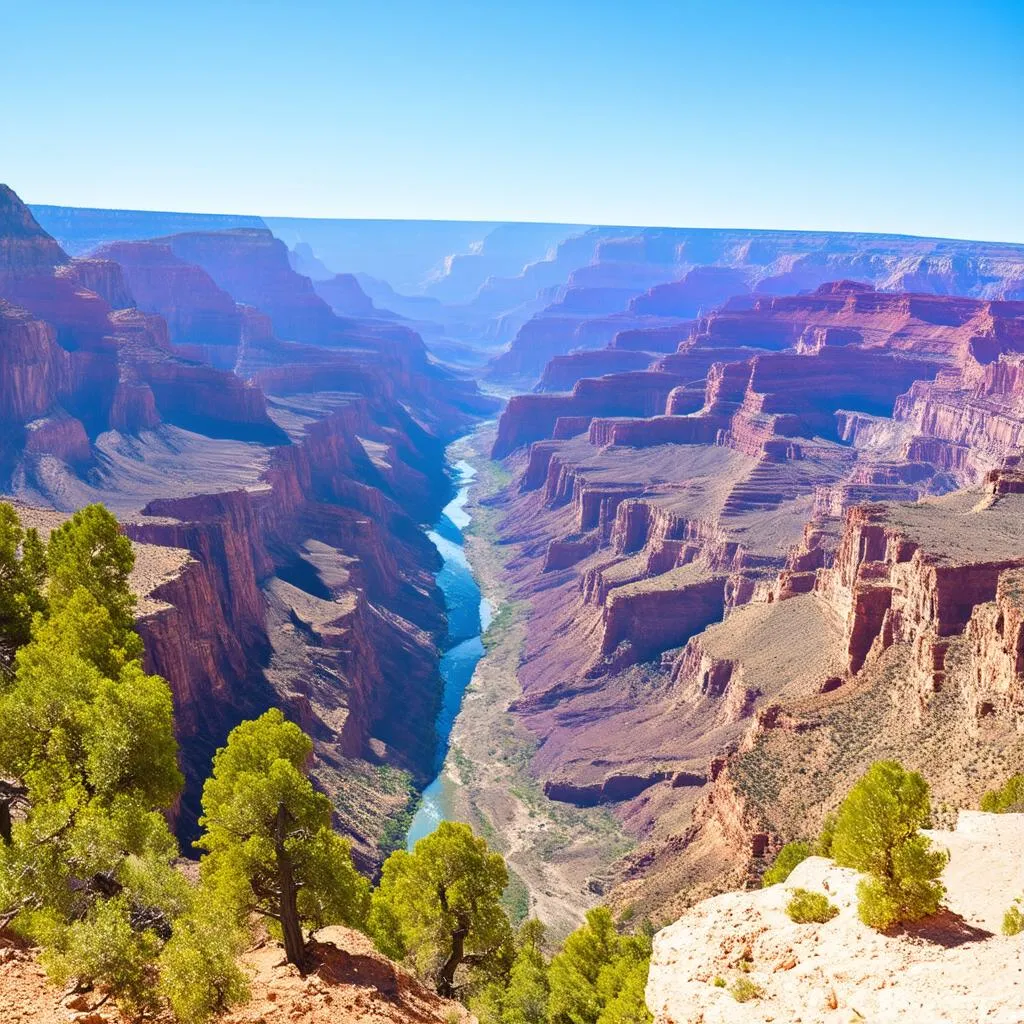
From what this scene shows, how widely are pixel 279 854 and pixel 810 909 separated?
41.5 ft

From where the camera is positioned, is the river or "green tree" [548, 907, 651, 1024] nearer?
"green tree" [548, 907, 651, 1024]

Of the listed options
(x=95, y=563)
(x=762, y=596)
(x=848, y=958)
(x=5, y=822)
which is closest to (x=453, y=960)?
(x=5, y=822)

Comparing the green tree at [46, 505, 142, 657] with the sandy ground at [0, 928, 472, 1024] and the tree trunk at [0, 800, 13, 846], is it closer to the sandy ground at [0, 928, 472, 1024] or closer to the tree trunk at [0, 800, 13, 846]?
the tree trunk at [0, 800, 13, 846]

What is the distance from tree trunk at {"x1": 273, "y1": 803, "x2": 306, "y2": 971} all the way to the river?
148 ft

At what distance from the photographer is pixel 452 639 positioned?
130125mm

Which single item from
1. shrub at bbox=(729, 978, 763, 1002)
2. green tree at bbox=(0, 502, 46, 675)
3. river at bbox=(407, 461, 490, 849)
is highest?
green tree at bbox=(0, 502, 46, 675)

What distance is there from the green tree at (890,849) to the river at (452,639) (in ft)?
166

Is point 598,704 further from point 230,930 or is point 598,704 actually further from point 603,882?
point 230,930

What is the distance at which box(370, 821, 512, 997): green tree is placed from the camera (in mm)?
36188

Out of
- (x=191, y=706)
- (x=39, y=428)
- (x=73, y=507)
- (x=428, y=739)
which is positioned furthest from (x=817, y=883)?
(x=39, y=428)

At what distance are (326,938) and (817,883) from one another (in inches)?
509

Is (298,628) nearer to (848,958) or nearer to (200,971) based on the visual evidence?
(200,971)

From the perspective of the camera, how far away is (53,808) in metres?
24.9

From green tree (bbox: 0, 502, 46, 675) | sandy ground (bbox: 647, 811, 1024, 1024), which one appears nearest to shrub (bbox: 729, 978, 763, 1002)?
sandy ground (bbox: 647, 811, 1024, 1024)
